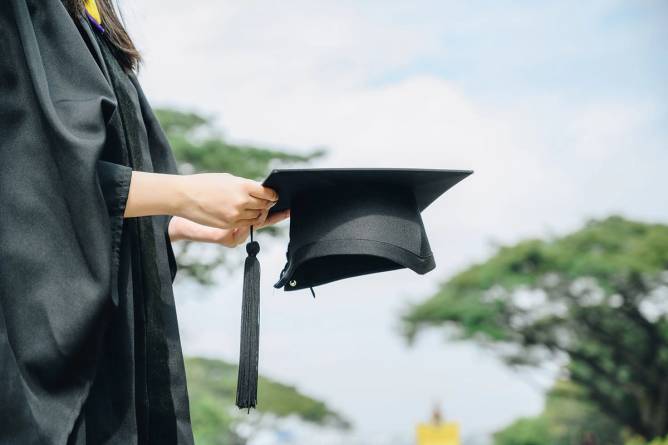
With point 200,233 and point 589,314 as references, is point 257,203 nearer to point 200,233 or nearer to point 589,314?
point 200,233

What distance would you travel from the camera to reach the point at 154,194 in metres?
1.20

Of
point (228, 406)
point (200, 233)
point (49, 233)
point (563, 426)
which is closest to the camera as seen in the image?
point (49, 233)

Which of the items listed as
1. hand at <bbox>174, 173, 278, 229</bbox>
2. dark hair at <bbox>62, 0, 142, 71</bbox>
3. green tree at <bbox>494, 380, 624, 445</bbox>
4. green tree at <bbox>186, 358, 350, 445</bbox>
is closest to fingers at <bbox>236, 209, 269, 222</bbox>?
hand at <bbox>174, 173, 278, 229</bbox>

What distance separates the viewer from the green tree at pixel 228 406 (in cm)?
1248

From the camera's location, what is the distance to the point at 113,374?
1.22m

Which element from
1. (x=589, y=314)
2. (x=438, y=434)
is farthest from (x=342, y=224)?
(x=589, y=314)

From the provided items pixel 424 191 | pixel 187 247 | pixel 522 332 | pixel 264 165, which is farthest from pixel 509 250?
pixel 424 191

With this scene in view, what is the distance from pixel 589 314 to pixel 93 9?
15.7 metres

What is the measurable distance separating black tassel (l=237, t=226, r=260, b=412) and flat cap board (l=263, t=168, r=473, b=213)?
0.32 feet

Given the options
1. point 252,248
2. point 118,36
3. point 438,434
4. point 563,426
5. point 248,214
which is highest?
point 118,36

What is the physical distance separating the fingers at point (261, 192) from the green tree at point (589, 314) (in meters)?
14.9

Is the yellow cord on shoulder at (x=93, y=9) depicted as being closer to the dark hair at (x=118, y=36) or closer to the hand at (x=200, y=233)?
the dark hair at (x=118, y=36)

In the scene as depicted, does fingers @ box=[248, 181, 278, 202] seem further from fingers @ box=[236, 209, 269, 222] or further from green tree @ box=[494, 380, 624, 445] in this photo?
green tree @ box=[494, 380, 624, 445]

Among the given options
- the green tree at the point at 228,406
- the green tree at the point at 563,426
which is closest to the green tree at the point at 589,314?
the green tree at the point at 563,426
